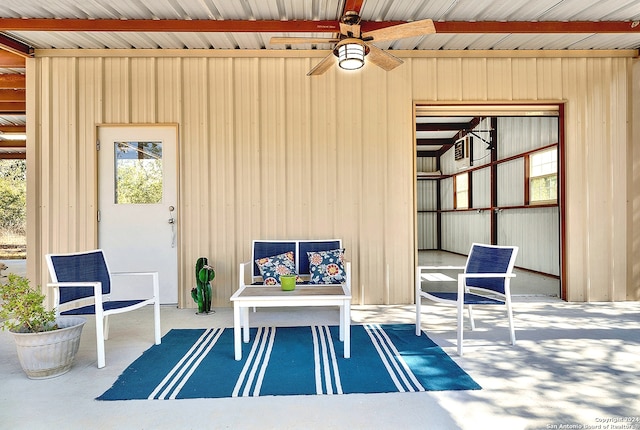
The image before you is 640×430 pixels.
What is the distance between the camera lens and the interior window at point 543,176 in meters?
6.45

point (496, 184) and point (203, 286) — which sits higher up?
point (496, 184)

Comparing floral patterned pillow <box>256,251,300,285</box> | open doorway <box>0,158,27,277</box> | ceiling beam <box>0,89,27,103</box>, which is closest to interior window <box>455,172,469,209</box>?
floral patterned pillow <box>256,251,300,285</box>

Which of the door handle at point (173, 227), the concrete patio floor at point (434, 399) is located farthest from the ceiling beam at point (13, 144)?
the concrete patio floor at point (434, 399)

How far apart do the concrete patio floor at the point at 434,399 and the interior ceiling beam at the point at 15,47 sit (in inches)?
128

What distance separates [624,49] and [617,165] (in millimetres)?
1522

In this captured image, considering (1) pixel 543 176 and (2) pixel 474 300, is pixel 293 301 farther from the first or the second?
(1) pixel 543 176

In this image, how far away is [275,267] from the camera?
3.83 meters

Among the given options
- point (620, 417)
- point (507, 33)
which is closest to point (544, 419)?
point (620, 417)

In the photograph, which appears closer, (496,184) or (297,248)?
(297,248)

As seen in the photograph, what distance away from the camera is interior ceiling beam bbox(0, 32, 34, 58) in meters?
4.13

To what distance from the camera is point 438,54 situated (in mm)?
4680

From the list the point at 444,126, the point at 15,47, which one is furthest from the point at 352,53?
the point at 444,126

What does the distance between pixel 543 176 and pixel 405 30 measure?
5216 millimetres

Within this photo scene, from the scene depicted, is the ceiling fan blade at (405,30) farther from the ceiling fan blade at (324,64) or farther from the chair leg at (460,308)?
the chair leg at (460,308)
